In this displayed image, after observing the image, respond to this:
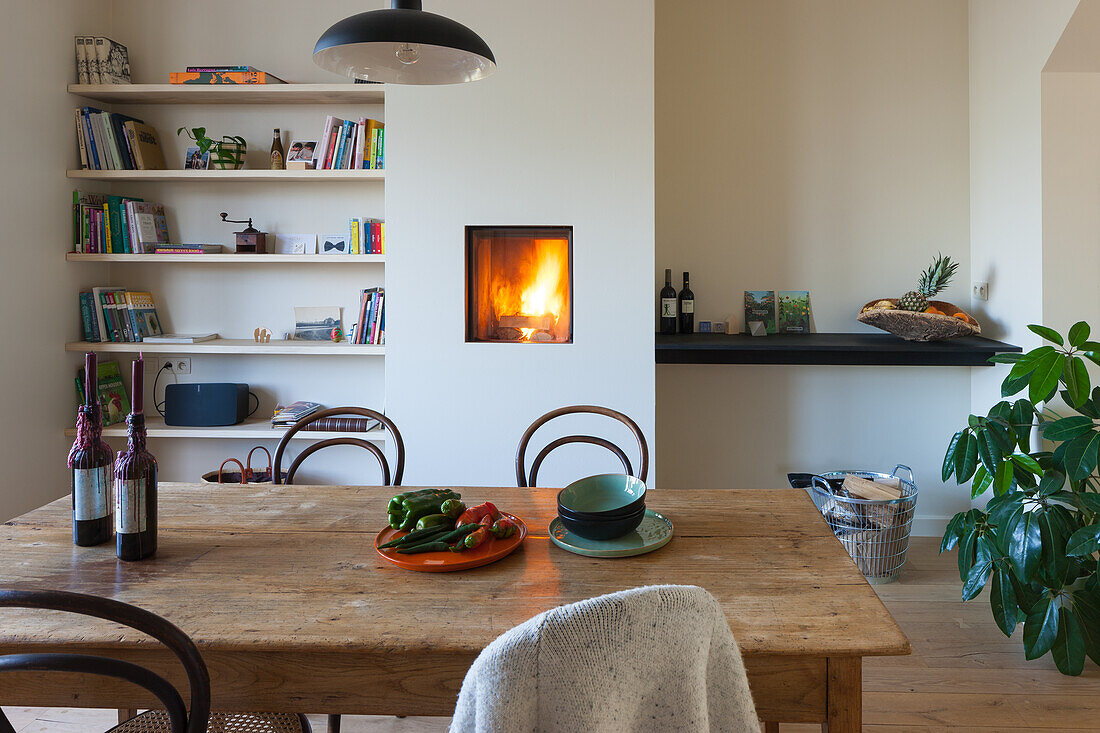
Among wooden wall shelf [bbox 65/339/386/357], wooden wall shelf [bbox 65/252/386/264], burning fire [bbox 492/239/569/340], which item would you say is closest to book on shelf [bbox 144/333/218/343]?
wooden wall shelf [bbox 65/339/386/357]

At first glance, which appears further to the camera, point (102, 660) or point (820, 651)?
point (820, 651)

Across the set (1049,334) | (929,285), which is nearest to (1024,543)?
(1049,334)

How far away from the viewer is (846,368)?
3.99 metres

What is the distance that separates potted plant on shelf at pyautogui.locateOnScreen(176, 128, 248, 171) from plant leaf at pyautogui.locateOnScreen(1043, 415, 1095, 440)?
3.39 m

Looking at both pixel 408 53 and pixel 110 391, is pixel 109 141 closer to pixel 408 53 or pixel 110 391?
pixel 110 391

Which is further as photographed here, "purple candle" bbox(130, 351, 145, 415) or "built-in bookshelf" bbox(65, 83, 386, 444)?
"built-in bookshelf" bbox(65, 83, 386, 444)

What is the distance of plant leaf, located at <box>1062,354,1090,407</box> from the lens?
259cm

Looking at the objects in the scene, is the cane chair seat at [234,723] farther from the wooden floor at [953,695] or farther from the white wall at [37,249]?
the white wall at [37,249]

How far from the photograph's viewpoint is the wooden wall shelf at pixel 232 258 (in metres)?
3.61

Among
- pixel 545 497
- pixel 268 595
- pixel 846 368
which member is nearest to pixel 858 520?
pixel 846 368

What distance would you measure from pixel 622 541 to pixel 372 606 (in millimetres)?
551

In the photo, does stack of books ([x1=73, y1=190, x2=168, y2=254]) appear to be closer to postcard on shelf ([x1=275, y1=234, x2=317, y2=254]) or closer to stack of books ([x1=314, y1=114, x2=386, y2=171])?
postcard on shelf ([x1=275, y1=234, x2=317, y2=254])

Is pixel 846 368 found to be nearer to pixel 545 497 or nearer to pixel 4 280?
pixel 545 497

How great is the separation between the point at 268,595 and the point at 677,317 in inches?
108
